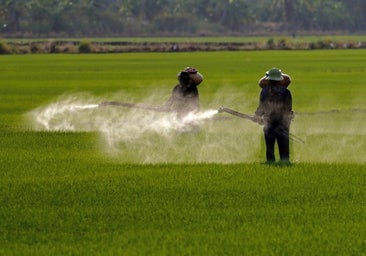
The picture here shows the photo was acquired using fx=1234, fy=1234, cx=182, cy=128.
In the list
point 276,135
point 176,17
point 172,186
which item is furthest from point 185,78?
point 176,17

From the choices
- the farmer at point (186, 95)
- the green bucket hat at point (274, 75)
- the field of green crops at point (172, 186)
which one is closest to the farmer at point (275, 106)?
the green bucket hat at point (274, 75)

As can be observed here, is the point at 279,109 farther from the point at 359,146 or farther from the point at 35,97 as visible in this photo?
the point at 35,97

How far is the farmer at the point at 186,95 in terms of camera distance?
20125 mm

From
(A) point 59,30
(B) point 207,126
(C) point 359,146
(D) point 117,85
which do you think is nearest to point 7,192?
(C) point 359,146

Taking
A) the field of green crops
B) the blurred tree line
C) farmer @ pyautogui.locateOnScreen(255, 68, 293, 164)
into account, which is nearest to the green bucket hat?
farmer @ pyautogui.locateOnScreen(255, 68, 293, 164)

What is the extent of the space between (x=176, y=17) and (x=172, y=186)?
474ft

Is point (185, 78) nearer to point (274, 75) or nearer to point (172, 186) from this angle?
point (274, 75)

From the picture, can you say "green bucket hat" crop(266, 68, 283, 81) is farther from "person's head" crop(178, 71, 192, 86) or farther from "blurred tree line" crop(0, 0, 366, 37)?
"blurred tree line" crop(0, 0, 366, 37)

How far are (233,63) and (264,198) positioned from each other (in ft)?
154

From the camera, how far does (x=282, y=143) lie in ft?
56.4

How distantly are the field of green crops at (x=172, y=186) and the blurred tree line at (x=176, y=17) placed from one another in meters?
121

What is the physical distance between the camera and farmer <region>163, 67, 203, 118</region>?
792 inches

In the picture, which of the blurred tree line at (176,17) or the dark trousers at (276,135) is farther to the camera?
the blurred tree line at (176,17)

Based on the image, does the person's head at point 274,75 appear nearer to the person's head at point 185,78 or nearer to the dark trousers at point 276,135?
the dark trousers at point 276,135
